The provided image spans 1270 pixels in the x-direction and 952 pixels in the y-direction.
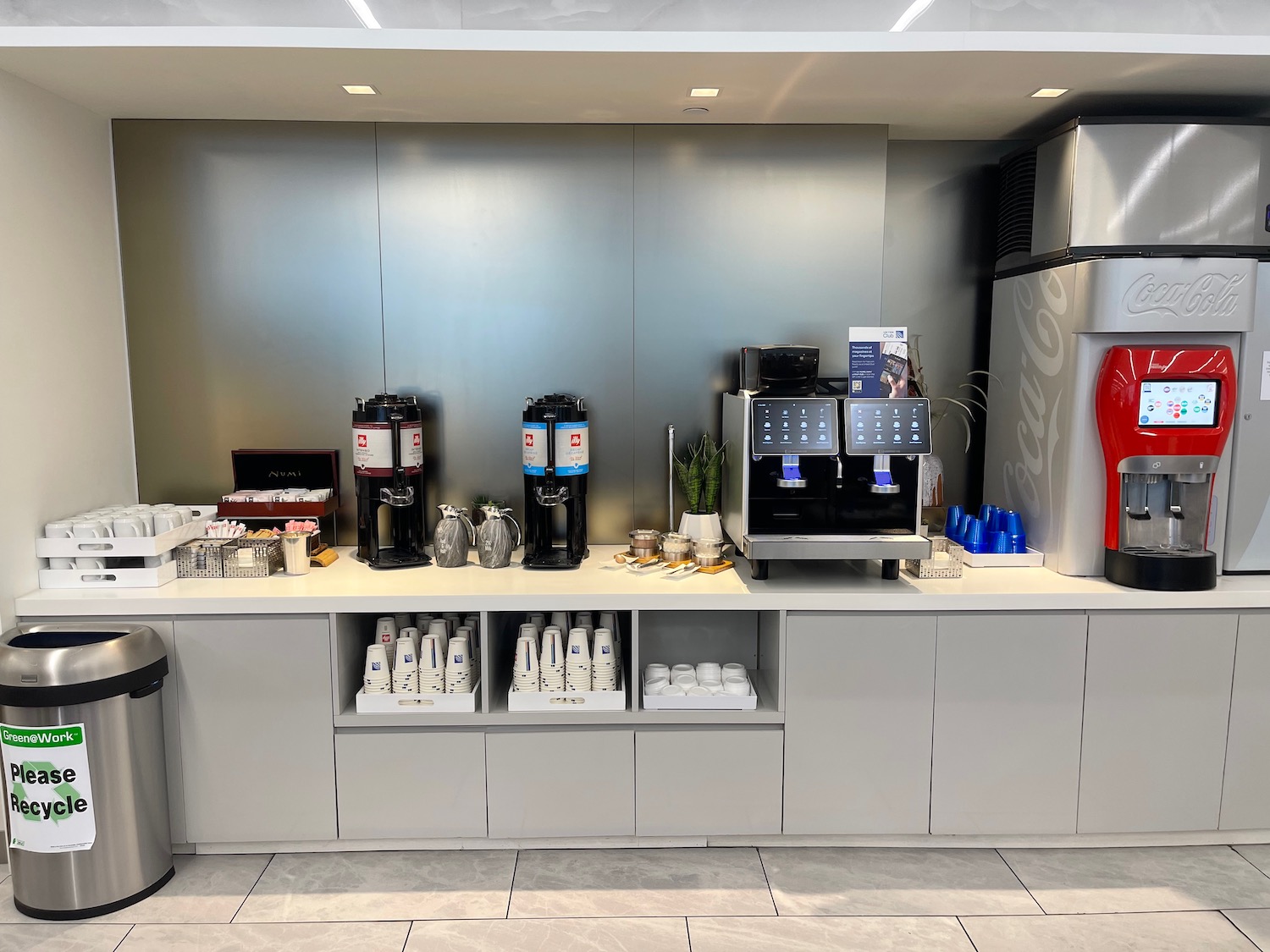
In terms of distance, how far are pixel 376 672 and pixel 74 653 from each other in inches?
31.3

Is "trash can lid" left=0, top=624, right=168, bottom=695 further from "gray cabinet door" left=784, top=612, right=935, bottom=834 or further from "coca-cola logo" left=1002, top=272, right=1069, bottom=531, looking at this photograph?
"coca-cola logo" left=1002, top=272, right=1069, bottom=531

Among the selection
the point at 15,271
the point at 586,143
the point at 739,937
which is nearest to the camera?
the point at 739,937

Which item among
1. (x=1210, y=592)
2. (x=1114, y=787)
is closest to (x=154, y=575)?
(x=1114, y=787)

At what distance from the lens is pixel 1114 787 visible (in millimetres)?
2670

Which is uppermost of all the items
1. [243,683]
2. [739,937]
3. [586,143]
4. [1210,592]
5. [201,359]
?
[586,143]

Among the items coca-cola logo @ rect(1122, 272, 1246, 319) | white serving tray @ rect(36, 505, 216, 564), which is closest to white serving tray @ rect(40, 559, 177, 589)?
white serving tray @ rect(36, 505, 216, 564)

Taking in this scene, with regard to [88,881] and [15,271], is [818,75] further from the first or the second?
[88,881]

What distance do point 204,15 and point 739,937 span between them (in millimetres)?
3051

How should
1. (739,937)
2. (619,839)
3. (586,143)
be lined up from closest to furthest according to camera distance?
(739,937), (619,839), (586,143)

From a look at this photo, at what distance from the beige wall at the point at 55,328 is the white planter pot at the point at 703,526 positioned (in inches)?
80.5

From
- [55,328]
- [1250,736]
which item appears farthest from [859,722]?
[55,328]

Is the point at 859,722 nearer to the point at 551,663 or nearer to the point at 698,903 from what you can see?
the point at 698,903

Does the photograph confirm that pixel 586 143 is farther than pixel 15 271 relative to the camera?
Yes

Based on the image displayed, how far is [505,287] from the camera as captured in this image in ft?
10.5
